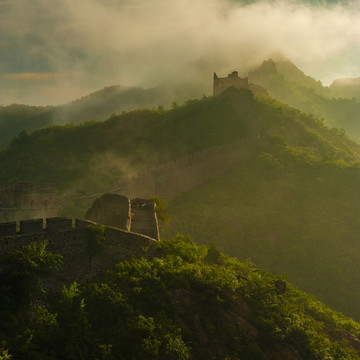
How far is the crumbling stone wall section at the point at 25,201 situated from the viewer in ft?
117

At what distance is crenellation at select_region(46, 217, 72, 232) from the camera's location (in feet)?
57.4

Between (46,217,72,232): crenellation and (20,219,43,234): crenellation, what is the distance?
0.39m

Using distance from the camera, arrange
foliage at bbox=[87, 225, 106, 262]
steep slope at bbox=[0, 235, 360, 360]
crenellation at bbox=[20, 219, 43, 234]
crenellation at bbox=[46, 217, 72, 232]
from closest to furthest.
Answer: steep slope at bbox=[0, 235, 360, 360]
crenellation at bbox=[20, 219, 43, 234]
crenellation at bbox=[46, 217, 72, 232]
foliage at bbox=[87, 225, 106, 262]

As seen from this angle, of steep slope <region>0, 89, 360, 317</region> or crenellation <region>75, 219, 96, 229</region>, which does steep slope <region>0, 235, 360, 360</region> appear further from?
steep slope <region>0, 89, 360, 317</region>

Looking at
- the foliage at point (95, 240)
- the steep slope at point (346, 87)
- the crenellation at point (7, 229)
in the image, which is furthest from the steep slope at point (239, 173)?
the steep slope at point (346, 87)

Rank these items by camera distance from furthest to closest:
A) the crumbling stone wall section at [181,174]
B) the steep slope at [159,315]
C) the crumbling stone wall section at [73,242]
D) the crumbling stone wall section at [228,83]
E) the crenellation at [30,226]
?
1. the crumbling stone wall section at [228,83]
2. the crumbling stone wall section at [181,174]
3. the crenellation at [30,226]
4. the crumbling stone wall section at [73,242]
5. the steep slope at [159,315]

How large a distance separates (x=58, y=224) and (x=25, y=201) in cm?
2021

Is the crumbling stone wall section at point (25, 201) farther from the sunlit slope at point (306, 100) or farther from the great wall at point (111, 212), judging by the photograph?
the sunlit slope at point (306, 100)

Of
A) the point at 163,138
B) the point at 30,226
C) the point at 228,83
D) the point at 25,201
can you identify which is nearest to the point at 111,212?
the point at 30,226

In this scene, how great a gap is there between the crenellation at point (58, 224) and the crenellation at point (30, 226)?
1.28 feet

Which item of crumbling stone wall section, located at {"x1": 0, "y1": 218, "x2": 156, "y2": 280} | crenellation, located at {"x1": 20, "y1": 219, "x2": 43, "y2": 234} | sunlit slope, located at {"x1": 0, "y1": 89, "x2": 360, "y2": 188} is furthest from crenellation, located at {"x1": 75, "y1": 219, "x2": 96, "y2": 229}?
sunlit slope, located at {"x1": 0, "y1": 89, "x2": 360, "y2": 188}

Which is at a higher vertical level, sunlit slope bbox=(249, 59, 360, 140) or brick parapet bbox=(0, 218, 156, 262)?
sunlit slope bbox=(249, 59, 360, 140)

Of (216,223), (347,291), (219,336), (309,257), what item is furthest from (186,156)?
(219,336)

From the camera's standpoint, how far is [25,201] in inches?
1438
